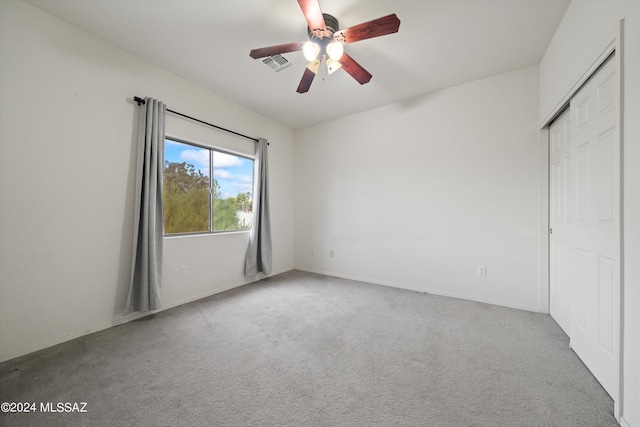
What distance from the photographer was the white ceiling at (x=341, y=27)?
1864 mm

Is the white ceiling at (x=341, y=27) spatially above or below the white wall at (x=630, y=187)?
above

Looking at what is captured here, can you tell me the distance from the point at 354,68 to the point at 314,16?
0.61 metres

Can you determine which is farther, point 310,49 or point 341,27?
point 341,27

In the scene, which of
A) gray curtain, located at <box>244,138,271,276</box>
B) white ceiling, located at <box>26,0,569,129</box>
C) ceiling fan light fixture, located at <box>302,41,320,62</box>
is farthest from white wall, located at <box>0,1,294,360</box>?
ceiling fan light fixture, located at <box>302,41,320,62</box>

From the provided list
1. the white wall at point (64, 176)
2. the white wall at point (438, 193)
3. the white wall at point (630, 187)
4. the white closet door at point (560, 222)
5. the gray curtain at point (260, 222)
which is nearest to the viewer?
the white wall at point (630, 187)

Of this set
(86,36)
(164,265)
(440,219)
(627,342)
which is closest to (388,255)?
(440,219)

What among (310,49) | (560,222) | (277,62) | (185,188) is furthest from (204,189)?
(560,222)

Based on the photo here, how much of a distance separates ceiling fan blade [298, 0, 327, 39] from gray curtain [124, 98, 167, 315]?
189 cm

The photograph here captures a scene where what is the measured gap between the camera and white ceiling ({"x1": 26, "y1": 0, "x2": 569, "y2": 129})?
186cm

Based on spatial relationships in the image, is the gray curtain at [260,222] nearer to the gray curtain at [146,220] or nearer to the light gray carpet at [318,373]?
the light gray carpet at [318,373]

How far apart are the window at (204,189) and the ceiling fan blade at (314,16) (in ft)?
7.02

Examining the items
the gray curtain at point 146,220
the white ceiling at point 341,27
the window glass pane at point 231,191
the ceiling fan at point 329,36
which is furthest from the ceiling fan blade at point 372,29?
the window glass pane at point 231,191

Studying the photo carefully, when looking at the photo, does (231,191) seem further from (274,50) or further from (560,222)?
(560,222)

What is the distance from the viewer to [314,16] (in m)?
1.64
